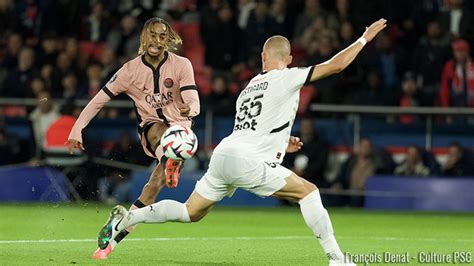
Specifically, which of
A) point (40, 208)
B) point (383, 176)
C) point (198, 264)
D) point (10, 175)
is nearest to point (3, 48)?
point (10, 175)

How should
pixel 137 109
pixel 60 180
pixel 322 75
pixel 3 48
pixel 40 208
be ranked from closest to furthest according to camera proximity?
pixel 322 75 → pixel 137 109 → pixel 40 208 → pixel 60 180 → pixel 3 48

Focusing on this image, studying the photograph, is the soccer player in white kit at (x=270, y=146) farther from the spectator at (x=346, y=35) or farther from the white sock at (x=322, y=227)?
the spectator at (x=346, y=35)

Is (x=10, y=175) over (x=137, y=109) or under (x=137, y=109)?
under

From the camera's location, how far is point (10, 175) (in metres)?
21.6

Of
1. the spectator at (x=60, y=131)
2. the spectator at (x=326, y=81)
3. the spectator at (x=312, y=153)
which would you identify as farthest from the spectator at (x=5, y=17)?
the spectator at (x=312, y=153)

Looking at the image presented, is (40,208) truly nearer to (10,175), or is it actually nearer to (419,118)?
(10,175)

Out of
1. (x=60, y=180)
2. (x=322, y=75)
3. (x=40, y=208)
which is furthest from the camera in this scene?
(x=60, y=180)

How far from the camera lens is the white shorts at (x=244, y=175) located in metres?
10.5

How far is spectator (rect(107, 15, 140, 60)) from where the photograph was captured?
24031mm

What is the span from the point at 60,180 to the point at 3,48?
15.9 ft

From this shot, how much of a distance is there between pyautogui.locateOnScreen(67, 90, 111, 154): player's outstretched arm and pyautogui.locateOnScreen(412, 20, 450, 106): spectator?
Answer: 34.4ft

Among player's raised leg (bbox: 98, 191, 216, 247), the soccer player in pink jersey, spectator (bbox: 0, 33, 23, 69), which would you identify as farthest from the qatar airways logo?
spectator (bbox: 0, 33, 23, 69)

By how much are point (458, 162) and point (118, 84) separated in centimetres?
969

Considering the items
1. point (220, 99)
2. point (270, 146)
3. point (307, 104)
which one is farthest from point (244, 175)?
point (220, 99)
